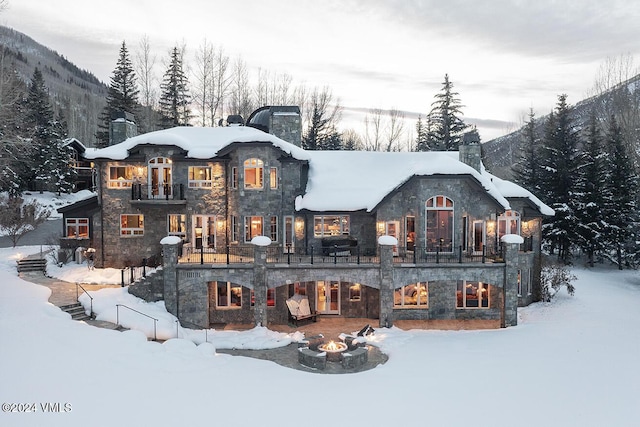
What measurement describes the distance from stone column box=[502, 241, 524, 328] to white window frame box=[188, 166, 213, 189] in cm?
1648

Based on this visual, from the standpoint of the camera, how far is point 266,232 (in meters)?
23.8

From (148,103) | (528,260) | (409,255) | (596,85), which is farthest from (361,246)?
(596,85)

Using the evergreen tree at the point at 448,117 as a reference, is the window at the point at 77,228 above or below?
below

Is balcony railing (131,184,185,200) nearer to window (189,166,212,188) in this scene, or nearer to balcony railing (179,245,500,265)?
window (189,166,212,188)

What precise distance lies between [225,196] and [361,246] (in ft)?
27.5

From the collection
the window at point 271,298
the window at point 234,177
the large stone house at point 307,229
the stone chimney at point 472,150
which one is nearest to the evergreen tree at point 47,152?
the large stone house at point 307,229

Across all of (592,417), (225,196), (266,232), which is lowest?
(592,417)

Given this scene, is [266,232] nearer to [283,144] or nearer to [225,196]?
[225,196]

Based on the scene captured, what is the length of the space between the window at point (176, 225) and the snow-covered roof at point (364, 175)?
700 cm

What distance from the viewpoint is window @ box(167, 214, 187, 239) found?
24.6 metres

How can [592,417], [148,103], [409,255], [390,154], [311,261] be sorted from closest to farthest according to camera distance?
[592,417]
[311,261]
[409,255]
[390,154]
[148,103]

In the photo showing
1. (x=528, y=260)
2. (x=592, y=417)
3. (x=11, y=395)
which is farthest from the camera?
(x=528, y=260)

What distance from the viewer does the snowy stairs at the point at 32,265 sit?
2539 cm

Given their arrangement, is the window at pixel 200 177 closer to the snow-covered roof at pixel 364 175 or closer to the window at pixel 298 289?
the snow-covered roof at pixel 364 175
